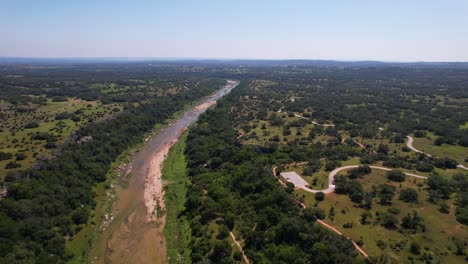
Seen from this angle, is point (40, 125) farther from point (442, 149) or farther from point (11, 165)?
point (442, 149)

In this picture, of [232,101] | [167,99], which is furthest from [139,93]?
[232,101]

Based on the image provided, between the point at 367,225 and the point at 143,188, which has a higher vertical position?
the point at 367,225

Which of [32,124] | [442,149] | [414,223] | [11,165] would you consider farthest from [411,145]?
[32,124]

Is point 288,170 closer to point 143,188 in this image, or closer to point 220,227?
point 220,227

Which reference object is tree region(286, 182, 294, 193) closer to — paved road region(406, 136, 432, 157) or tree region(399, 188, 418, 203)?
tree region(399, 188, 418, 203)

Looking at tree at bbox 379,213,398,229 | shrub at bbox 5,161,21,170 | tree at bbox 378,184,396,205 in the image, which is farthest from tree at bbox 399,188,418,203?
shrub at bbox 5,161,21,170
